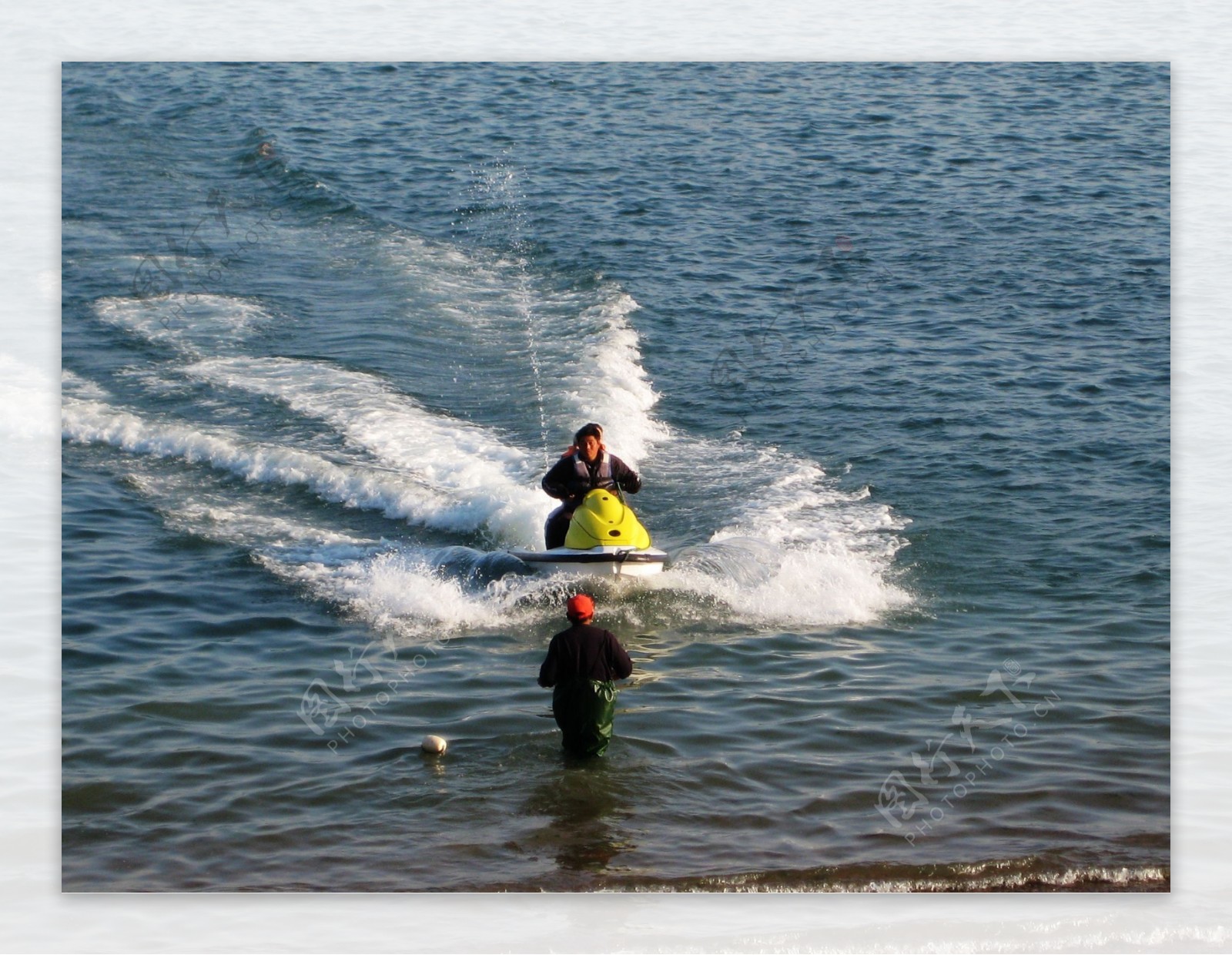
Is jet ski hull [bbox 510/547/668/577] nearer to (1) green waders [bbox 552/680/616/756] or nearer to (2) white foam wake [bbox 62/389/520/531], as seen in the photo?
(2) white foam wake [bbox 62/389/520/531]

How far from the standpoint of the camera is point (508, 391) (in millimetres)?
17328

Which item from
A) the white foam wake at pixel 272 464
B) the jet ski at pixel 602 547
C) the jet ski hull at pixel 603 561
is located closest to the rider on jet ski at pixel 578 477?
the jet ski at pixel 602 547

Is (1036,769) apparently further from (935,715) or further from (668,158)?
(668,158)

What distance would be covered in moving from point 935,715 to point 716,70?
6.86 m

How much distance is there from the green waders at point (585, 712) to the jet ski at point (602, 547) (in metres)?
2.84

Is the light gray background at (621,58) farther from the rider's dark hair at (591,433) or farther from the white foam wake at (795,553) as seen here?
the rider's dark hair at (591,433)

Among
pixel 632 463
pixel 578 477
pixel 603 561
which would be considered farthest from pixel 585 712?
pixel 632 463

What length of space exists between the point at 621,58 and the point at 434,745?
15.6ft

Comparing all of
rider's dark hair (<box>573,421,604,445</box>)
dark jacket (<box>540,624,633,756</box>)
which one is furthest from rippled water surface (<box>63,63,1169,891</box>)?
rider's dark hair (<box>573,421,604,445</box>)

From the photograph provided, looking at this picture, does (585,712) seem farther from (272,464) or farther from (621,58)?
(272,464)

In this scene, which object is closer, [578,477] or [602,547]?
[602,547]

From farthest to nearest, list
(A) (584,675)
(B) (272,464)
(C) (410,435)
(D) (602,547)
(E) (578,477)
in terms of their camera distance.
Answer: (C) (410,435) → (B) (272,464) → (E) (578,477) → (D) (602,547) → (A) (584,675)

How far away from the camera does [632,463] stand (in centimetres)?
1619

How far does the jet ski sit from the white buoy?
2.94 meters
